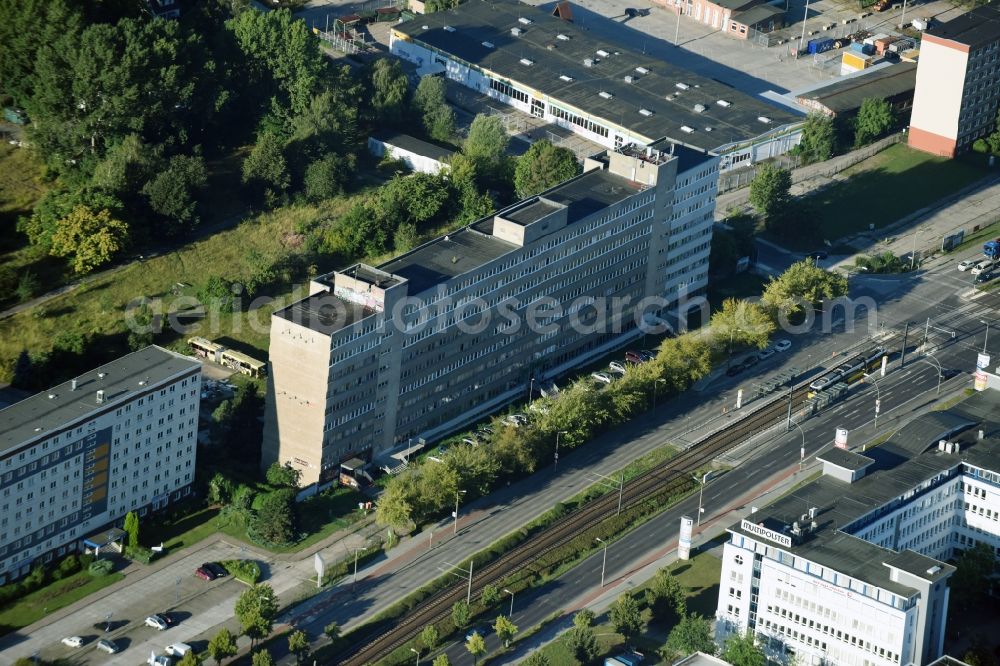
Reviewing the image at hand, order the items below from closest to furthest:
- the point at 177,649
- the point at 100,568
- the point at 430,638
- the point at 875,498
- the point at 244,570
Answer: the point at 177,649
the point at 430,638
the point at 875,498
the point at 100,568
the point at 244,570

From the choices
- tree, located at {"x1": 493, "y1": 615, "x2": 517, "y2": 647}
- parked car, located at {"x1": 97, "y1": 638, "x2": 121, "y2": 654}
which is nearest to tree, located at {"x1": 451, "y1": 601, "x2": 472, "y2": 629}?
tree, located at {"x1": 493, "y1": 615, "x2": 517, "y2": 647}

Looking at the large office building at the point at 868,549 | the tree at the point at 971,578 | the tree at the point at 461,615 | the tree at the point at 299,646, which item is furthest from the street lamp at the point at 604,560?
the tree at the point at 971,578

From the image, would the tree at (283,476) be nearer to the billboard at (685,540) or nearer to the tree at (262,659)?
the tree at (262,659)

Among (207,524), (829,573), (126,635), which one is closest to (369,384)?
(207,524)

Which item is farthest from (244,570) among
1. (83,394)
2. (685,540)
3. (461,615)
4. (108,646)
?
(685,540)

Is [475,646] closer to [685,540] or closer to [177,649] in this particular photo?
[177,649]
